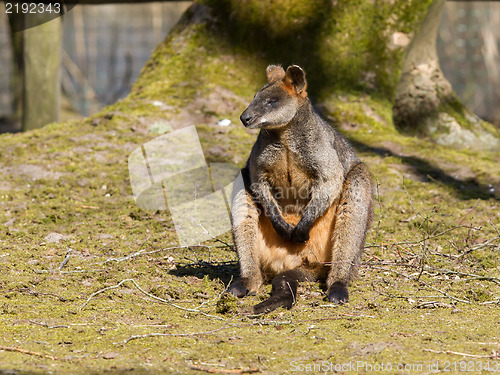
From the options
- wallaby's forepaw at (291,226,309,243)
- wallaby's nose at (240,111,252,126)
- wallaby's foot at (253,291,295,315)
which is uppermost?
wallaby's nose at (240,111,252,126)

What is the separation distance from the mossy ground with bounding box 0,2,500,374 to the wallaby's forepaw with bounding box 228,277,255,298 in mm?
65

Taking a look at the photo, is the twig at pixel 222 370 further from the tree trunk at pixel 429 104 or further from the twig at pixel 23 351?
the tree trunk at pixel 429 104

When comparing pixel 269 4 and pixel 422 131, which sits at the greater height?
pixel 269 4

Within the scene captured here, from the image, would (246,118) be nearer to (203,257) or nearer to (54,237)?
(203,257)

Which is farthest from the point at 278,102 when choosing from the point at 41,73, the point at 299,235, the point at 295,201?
the point at 41,73

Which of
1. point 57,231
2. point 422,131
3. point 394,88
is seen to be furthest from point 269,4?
point 57,231

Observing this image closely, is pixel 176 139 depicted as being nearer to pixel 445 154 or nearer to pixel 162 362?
pixel 445 154

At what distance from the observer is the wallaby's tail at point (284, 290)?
13.7ft

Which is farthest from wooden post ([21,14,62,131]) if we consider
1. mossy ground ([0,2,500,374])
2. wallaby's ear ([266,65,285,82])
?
wallaby's ear ([266,65,285,82])

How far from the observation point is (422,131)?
8.66m

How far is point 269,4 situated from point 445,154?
10.2 ft

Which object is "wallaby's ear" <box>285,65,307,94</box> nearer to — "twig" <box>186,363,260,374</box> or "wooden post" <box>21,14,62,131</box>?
"twig" <box>186,363,260,374</box>

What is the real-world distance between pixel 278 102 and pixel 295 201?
0.82 metres

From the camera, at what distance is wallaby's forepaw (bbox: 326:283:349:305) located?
4.39 meters
